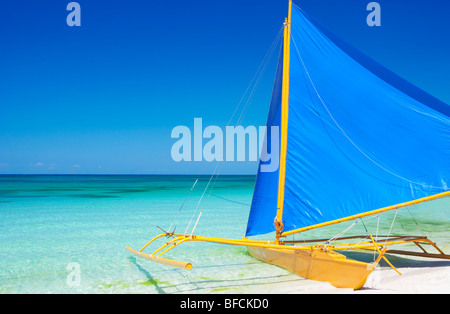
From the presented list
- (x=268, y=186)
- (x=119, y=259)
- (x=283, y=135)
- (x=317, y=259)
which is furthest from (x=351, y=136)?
(x=119, y=259)

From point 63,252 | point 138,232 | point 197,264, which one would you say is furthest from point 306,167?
point 138,232

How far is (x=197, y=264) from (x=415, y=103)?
684 centimetres

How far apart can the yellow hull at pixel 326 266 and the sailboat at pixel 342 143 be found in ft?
0.09

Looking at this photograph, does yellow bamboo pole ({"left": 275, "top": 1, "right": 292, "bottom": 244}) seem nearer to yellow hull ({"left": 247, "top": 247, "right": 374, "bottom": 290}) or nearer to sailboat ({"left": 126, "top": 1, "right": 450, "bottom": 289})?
sailboat ({"left": 126, "top": 1, "right": 450, "bottom": 289})

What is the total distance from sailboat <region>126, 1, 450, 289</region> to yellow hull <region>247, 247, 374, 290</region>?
0.03 m

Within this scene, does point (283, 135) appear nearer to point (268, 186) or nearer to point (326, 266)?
point (268, 186)

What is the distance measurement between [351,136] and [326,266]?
281cm

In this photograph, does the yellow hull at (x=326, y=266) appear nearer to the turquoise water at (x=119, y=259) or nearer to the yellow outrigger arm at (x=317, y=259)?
the yellow outrigger arm at (x=317, y=259)

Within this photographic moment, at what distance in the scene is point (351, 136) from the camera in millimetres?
7559

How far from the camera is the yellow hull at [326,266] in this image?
643cm

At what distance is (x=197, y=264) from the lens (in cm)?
973

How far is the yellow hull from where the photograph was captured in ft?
21.1

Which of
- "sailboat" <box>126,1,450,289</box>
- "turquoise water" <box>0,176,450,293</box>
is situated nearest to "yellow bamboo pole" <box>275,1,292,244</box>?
"sailboat" <box>126,1,450,289</box>
